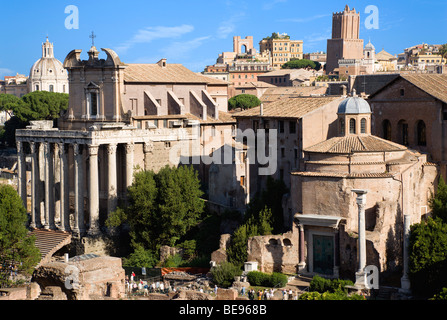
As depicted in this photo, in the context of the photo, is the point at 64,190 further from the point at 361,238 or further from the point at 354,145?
the point at 361,238

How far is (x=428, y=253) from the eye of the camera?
1325 inches

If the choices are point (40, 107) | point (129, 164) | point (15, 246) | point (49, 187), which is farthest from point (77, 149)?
point (40, 107)

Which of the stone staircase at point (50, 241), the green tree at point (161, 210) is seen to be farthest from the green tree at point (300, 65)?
the green tree at point (161, 210)

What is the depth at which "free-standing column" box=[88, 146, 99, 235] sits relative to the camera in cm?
4766

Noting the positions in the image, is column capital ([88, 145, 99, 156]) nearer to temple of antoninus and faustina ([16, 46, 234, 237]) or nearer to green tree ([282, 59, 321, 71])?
temple of antoninus and faustina ([16, 46, 234, 237])

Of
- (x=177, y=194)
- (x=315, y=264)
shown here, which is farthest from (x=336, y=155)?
(x=177, y=194)

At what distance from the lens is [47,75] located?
154 m

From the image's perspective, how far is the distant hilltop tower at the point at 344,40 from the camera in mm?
152750

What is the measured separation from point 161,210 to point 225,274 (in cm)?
944

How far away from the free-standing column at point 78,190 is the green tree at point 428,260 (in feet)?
71.3

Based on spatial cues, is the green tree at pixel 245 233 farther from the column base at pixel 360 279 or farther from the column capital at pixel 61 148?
the column capital at pixel 61 148

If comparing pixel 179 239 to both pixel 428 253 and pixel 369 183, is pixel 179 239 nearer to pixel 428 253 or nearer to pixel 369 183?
pixel 369 183

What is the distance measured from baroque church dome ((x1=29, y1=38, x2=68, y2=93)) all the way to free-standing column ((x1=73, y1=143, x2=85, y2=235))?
105660mm

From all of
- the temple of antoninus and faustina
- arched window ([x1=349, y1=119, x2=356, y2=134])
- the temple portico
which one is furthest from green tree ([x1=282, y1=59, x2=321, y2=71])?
arched window ([x1=349, y1=119, x2=356, y2=134])
